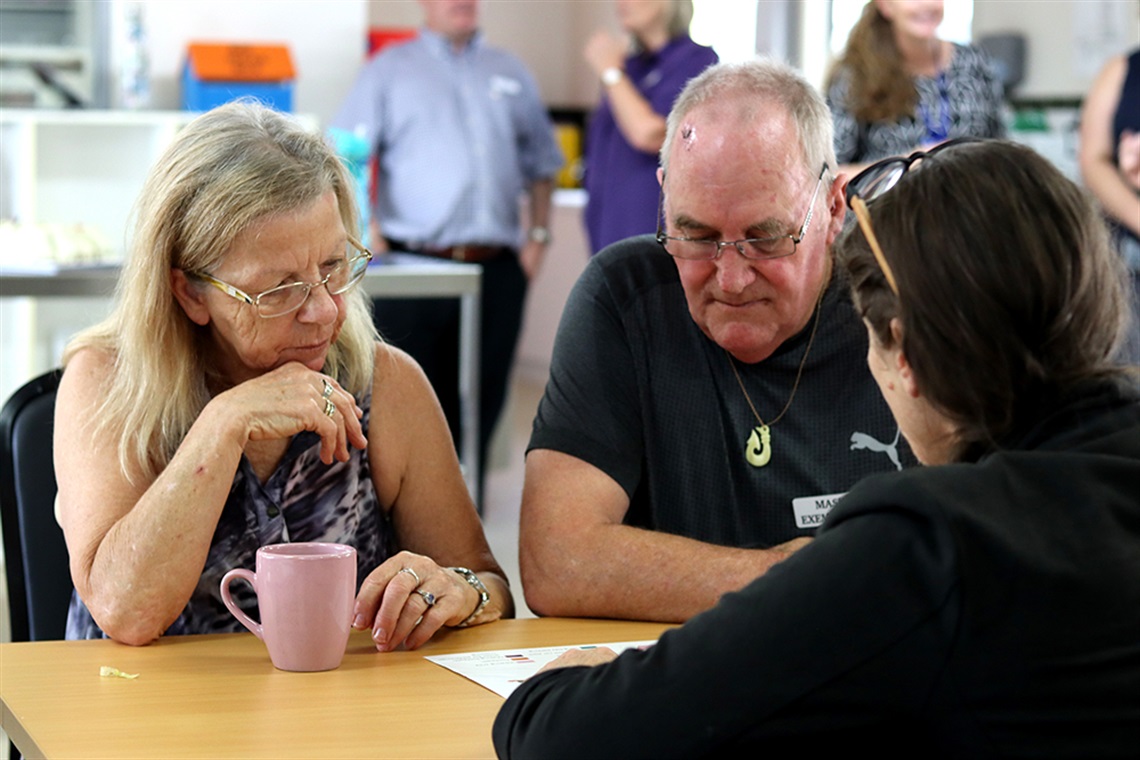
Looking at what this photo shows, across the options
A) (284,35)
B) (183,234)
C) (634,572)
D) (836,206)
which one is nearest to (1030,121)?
(284,35)

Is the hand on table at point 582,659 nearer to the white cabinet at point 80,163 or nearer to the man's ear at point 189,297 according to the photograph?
Answer: the man's ear at point 189,297

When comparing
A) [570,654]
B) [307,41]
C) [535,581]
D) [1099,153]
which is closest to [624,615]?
[535,581]

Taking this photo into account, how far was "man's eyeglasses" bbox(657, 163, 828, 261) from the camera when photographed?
162 centimetres

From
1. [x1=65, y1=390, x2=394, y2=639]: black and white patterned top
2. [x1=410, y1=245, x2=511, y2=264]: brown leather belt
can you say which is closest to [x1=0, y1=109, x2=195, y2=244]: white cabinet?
[x1=410, y1=245, x2=511, y2=264]: brown leather belt

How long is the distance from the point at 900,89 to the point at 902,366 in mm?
2670

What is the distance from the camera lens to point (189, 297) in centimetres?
153

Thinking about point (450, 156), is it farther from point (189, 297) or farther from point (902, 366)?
point (902, 366)

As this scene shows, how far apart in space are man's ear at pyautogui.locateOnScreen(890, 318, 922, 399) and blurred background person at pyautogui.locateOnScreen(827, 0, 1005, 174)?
8.34 feet

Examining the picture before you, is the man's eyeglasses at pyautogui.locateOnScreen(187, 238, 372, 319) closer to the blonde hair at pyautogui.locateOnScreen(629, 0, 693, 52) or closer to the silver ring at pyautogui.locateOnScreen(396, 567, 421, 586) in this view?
the silver ring at pyautogui.locateOnScreen(396, 567, 421, 586)

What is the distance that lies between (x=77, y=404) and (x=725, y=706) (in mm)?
948

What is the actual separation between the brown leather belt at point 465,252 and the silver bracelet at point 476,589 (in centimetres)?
307

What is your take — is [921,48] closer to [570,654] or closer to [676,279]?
[676,279]

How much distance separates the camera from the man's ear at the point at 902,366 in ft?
3.00

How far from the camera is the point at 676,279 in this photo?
1.72m
